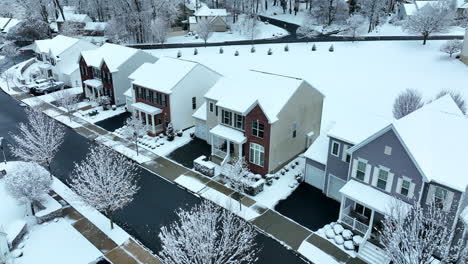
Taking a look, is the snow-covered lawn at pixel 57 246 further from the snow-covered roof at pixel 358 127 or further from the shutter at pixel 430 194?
the shutter at pixel 430 194

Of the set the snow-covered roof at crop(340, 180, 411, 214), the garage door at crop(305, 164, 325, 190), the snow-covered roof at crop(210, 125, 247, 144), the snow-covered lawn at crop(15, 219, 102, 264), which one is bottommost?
the snow-covered lawn at crop(15, 219, 102, 264)

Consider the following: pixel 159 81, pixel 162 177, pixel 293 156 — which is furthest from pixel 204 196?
pixel 159 81

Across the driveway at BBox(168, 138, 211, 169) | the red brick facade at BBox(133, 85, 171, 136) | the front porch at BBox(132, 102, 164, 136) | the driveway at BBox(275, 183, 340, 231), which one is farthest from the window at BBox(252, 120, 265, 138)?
the front porch at BBox(132, 102, 164, 136)

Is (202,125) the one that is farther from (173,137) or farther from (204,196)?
(204,196)

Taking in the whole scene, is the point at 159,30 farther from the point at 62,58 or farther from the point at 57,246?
the point at 57,246

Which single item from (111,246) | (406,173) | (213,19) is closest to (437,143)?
(406,173)

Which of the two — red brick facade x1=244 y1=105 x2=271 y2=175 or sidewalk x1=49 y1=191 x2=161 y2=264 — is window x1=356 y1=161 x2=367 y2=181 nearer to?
red brick facade x1=244 y1=105 x2=271 y2=175

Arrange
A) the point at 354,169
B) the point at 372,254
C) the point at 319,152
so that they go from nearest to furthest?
the point at 372,254, the point at 354,169, the point at 319,152
